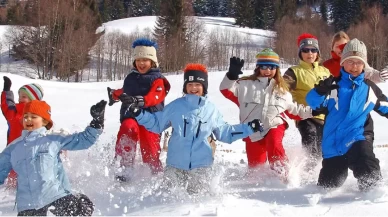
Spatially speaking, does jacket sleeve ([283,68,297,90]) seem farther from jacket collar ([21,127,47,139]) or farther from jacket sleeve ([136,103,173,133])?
jacket collar ([21,127,47,139])

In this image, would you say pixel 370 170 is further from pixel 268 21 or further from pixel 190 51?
pixel 268 21

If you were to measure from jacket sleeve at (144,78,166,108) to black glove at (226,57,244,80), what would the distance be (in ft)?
2.73

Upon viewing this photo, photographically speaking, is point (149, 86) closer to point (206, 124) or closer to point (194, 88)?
point (194, 88)

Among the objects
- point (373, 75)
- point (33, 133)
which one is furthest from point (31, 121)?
point (373, 75)

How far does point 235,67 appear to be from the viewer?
485cm

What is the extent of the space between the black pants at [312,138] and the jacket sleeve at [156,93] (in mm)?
1714

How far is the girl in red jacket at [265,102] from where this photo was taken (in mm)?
5090

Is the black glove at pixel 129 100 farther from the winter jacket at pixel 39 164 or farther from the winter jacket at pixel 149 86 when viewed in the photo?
the winter jacket at pixel 149 86

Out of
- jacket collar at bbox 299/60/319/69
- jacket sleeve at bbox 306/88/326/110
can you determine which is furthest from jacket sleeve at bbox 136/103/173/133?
jacket collar at bbox 299/60/319/69

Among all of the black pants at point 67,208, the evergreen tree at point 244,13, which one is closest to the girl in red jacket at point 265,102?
the black pants at point 67,208

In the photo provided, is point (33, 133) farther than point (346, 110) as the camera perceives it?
No

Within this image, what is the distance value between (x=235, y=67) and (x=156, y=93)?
996 millimetres

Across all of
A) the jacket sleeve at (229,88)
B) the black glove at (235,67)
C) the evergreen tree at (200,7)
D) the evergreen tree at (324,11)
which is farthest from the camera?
the evergreen tree at (200,7)

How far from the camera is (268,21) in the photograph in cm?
5856
